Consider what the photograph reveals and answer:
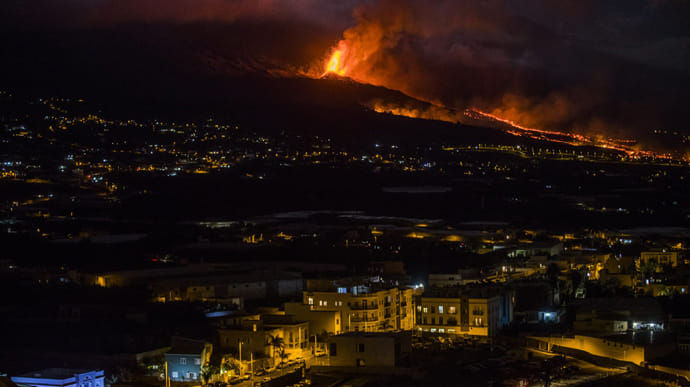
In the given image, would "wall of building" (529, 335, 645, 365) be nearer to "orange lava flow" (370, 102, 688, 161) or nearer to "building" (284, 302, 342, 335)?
"building" (284, 302, 342, 335)

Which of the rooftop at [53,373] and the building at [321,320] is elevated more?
the building at [321,320]

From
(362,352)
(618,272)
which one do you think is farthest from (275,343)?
(618,272)

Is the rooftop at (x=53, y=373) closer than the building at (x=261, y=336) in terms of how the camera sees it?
Yes

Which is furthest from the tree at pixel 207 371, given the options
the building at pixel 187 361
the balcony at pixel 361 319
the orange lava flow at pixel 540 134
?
the orange lava flow at pixel 540 134

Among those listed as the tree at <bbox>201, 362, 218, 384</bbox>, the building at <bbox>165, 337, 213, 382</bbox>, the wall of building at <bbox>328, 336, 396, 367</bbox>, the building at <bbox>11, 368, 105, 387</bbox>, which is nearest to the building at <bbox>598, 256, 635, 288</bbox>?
the wall of building at <bbox>328, 336, 396, 367</bbox>

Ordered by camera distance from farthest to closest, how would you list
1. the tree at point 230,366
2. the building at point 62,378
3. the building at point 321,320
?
1. the building at point 321,320
2. the tree at point 230,366
3. the building at point 62,378

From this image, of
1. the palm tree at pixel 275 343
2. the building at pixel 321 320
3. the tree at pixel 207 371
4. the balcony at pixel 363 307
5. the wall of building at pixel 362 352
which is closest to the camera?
the tree at pixel 207 371

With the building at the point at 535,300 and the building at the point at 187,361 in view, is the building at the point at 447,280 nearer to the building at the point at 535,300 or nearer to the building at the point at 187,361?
the building at the point at 535,300
